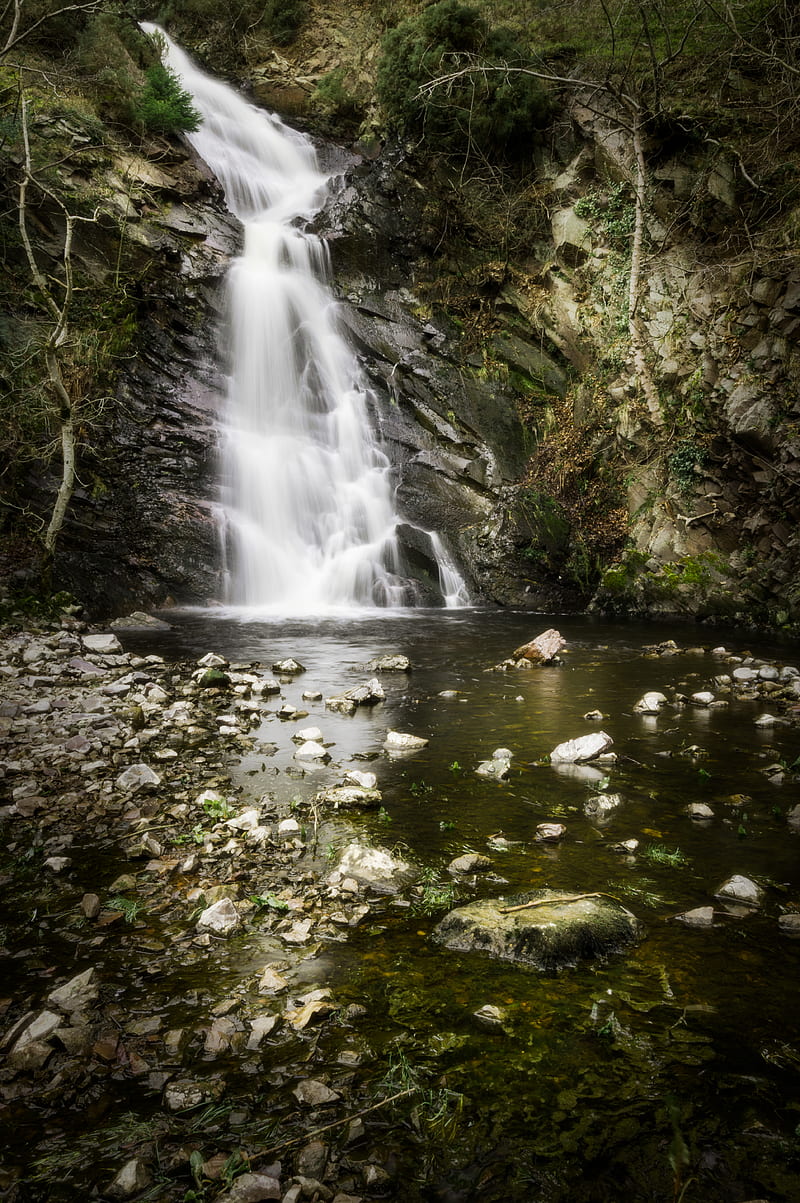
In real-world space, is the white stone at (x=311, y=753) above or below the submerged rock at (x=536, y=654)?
below

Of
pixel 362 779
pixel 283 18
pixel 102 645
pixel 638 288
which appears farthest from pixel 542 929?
pixel 283 18

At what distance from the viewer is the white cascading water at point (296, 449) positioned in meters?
13.8

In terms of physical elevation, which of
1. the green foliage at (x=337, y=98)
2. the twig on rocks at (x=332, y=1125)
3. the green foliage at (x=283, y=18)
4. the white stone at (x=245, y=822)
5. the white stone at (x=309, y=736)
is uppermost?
the green foliage at (x=283, y=18)

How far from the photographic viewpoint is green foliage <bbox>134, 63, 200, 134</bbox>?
16094 mm

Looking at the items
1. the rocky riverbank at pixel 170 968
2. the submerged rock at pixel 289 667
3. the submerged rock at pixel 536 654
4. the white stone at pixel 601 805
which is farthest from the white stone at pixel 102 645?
the white stone at pixel 601 805

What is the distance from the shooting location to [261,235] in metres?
17.8

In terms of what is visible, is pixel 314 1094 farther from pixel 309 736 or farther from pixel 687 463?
pixel 687 463

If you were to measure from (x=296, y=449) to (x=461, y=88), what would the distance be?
10.6 m

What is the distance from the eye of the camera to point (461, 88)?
1587cm

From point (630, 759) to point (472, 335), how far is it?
49.1ft

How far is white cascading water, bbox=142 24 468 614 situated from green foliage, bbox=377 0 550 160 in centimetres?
430

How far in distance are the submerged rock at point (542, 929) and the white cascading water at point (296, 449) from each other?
1086 centimetres

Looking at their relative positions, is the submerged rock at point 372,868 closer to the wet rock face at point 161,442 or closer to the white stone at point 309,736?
the white stone at point 309,736

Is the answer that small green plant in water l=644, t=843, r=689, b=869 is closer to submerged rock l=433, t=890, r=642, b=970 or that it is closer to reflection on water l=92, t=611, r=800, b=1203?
reflection on water l=92, t=611, r=800, b=1203
